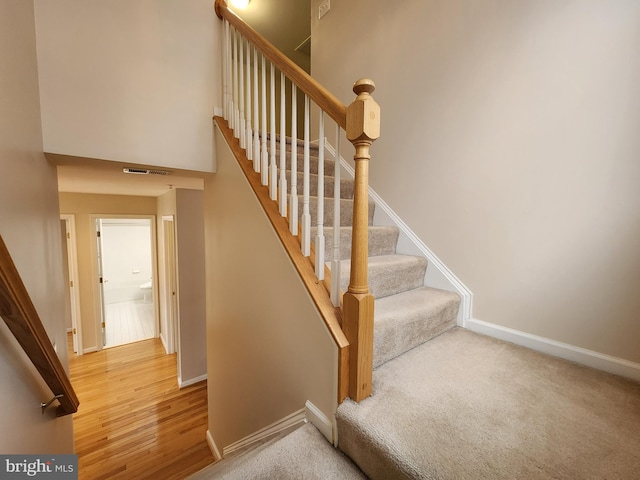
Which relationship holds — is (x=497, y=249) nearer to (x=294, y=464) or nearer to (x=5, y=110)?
(x=294, y=464)

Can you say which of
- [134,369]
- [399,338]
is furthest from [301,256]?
[134,369]

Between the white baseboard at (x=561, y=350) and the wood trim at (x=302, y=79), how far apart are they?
53.3 inches

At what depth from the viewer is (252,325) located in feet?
4.97

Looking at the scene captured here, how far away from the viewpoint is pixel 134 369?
3.85 metres

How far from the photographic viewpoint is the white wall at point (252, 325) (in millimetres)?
1067

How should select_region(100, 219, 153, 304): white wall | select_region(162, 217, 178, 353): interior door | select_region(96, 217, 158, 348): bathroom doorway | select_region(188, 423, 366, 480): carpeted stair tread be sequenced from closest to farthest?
1. select_region(188, 423, 366, 480): carpeted stair tread
2. select_region(162, 217, 178, 353): interior door
3. select_region(96, 217, 158, 348): bathroom doorway
4. select_region(100, 219, 153, 304): white wall

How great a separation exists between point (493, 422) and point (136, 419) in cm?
361

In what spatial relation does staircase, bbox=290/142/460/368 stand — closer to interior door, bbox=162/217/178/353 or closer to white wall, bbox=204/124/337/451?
white wall, bbox=204/124/337/451

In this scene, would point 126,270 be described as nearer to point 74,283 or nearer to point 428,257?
point 74,283

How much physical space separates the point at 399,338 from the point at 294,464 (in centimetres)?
64

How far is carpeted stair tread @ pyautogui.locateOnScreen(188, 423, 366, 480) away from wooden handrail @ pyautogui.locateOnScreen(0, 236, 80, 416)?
0.74 meters

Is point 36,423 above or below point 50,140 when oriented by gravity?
below

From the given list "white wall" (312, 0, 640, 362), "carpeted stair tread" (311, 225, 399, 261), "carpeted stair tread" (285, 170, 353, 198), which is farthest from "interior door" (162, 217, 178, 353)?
"white wall" (312, 0, 640, 362)

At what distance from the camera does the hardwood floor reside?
93.4 inches
